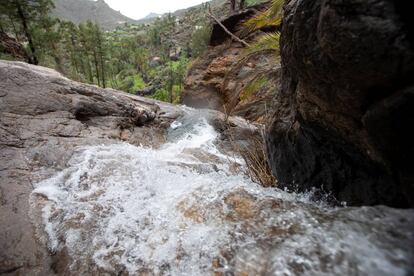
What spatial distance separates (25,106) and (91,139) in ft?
5.19

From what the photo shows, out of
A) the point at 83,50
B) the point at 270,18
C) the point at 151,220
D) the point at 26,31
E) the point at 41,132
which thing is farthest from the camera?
the point at 83,50

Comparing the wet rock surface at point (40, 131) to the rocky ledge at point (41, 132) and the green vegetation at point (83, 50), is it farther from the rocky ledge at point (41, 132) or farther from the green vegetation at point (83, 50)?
the green vegetation at point (83, 50)

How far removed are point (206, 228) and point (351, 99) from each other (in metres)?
1.52

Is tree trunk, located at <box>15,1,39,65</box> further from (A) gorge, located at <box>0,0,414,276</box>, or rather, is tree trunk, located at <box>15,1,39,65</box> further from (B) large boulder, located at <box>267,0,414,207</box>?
(B) large boulder, located at <box>267,0,414,207</box>

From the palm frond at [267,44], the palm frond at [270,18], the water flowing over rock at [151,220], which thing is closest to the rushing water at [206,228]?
the water flowing over rock at [151,220]

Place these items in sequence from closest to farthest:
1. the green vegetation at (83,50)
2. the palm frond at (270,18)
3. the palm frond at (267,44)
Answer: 1. the palm frond at (270,18)
2. the palm frond at (267,44)
3. the green vegetation at (83,50)

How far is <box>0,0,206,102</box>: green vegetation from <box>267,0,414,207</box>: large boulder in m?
17.6

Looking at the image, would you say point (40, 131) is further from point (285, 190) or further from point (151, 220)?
point (285, 190)

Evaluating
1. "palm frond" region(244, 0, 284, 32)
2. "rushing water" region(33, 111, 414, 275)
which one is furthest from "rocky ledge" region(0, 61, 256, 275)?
"palm frond" region(244, 0, 284, 32)

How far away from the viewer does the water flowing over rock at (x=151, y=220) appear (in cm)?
165

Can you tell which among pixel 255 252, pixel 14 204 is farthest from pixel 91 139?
pixel 255 252

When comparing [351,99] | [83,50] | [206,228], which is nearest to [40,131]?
[206,228]

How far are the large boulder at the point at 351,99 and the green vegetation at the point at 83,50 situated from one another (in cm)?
1759

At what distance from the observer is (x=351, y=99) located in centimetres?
173
